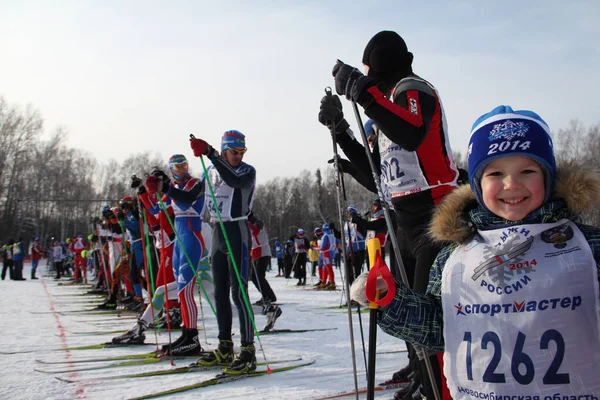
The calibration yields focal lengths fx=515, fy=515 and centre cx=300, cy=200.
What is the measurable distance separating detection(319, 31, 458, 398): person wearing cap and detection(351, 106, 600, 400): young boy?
30.0 inches

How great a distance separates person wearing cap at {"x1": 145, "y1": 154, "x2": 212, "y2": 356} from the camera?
4950 mm

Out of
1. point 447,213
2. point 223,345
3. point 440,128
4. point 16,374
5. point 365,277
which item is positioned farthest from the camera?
point 223,345

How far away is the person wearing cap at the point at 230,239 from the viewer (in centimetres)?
435

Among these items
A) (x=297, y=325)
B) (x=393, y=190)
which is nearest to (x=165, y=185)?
(x=393, y=190)

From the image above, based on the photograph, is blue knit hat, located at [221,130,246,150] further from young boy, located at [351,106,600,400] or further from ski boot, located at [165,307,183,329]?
young boy, located at [351,106,600,400]

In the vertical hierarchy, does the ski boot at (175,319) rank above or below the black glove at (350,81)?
below

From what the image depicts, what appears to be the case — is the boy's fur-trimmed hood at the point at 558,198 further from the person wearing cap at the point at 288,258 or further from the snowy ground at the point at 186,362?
the person wearing cap at the point at 288,258

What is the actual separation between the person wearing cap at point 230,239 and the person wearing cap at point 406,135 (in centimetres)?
162

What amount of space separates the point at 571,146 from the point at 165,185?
4796 centimetres

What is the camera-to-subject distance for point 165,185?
16.0ft

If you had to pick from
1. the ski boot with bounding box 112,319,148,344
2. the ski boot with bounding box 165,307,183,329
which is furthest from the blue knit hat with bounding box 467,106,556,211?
the ski boot with bounding box 165,307,183,329

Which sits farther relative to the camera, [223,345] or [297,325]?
[297,325]

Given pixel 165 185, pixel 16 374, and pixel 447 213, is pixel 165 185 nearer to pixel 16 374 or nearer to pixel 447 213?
pixel 16 374

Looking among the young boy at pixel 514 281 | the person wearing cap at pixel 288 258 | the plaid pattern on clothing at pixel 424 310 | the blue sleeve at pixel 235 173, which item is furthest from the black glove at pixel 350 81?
the person wearing cap at pixel 288 258
